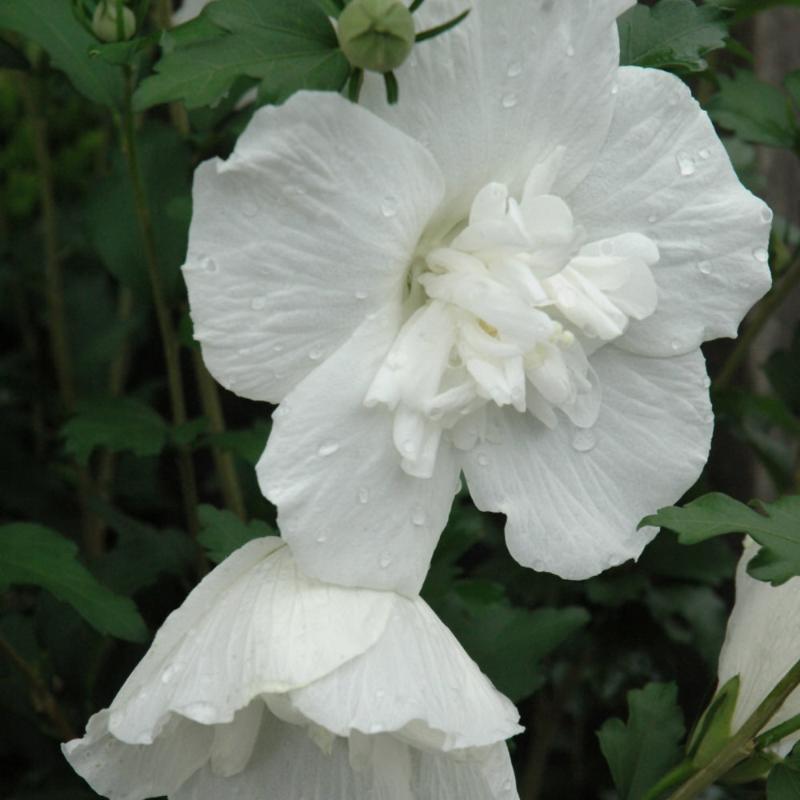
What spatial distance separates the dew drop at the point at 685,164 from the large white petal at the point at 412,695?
29 cm

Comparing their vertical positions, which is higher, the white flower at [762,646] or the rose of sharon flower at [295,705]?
the rose of sharon flower at [295,705]

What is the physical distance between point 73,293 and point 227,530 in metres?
0.84

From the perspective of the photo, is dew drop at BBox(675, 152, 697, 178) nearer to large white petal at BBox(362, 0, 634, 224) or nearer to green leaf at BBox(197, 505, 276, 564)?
large white petal at BBox(362, 0, 634, 224)

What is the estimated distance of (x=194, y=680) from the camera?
0.69 m

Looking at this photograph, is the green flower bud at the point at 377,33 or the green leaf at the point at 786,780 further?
the green leaf at the point at 786,780

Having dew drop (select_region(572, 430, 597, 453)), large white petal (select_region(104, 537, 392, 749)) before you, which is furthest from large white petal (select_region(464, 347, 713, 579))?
large white petal (select_region(104, 537, 392, 749))

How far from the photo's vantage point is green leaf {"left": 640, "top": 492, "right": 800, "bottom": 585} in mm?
710

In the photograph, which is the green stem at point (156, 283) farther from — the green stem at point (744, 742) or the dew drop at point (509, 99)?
the green stem at point (744, 742)

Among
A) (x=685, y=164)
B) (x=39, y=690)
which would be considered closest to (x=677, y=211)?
(x=685, y=164)

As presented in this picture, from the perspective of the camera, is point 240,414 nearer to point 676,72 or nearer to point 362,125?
point 676,72

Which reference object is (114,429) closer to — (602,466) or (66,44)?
A: (66,44)

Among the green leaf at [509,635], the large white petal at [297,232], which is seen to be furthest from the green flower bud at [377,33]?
the green leaf at [509,635]

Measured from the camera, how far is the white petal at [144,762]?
766 mm

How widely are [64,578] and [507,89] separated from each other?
45 centimetres
